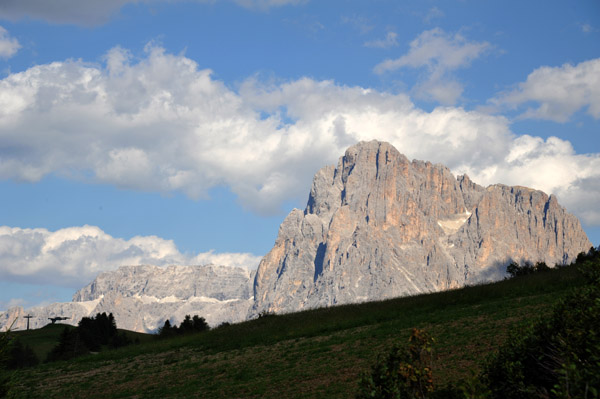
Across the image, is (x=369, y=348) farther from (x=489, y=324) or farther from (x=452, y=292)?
(x=452, y=292)

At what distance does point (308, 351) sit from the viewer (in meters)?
35.0

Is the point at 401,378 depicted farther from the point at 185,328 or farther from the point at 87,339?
the point at 87,339

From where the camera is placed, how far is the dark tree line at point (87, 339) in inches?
2261

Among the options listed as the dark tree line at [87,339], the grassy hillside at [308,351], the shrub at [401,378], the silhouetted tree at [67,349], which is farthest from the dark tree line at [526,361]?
the silhouetted tree at [67,349]

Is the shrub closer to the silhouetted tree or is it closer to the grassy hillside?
the grassy hillside

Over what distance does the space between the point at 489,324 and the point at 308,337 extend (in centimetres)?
1326

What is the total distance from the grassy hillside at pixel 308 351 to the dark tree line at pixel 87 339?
11783mm

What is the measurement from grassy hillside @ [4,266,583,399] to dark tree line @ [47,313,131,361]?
1178cm

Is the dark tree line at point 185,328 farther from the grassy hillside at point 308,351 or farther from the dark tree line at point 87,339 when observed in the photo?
the grassy hillside at point 308,351

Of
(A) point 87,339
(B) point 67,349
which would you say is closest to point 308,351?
(B) point 67,349

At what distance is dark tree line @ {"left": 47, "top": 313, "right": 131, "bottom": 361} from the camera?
57.4 m

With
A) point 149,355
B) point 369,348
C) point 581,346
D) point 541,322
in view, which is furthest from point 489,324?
point 149,355

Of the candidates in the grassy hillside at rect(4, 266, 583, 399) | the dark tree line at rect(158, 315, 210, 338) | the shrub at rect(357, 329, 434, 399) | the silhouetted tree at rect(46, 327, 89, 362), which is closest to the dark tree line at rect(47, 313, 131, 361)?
the silhouetted tree at rect(46, 327, 89, 362)

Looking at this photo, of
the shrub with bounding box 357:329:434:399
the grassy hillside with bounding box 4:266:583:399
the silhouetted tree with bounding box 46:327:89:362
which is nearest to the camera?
the shrub with bounding box 357:329:434:399
